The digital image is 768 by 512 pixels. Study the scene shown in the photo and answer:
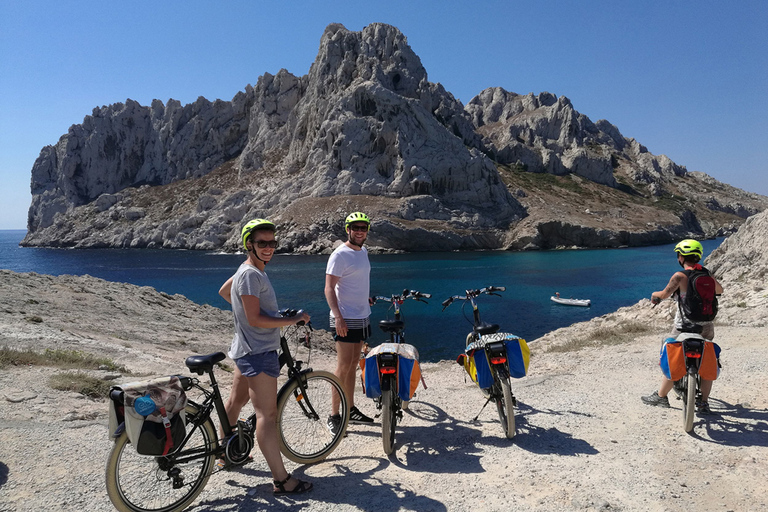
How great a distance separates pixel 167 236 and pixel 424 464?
Result: 112m

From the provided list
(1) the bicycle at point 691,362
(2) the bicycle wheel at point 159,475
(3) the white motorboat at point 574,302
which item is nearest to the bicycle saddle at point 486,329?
(1) the bicycle at point 691,362

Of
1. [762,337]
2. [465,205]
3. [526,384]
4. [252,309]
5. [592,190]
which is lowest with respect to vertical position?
[526,384]

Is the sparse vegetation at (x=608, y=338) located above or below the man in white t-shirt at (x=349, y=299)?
below

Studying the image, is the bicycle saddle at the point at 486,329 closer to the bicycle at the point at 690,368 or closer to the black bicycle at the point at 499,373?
the black bicycle at the point at 499,373

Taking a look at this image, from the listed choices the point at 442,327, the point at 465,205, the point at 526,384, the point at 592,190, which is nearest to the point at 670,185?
the point at 592,190

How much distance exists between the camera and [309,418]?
4.49m

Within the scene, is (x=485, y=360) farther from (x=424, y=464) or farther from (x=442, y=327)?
(x=442, y=327)

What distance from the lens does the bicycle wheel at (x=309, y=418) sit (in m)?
4.19

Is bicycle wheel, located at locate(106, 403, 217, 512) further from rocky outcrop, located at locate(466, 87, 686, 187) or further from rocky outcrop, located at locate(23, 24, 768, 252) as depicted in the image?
rocky outcrop, located at locate(466, 87, 686, 187)

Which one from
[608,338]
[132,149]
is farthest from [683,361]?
[132,149]

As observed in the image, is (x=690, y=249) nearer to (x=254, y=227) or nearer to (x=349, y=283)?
(x=349, y=283)

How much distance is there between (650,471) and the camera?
4062 millimetres

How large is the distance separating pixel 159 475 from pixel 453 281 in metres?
44.1

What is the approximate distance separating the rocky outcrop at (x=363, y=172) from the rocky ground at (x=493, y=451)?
71.6m
